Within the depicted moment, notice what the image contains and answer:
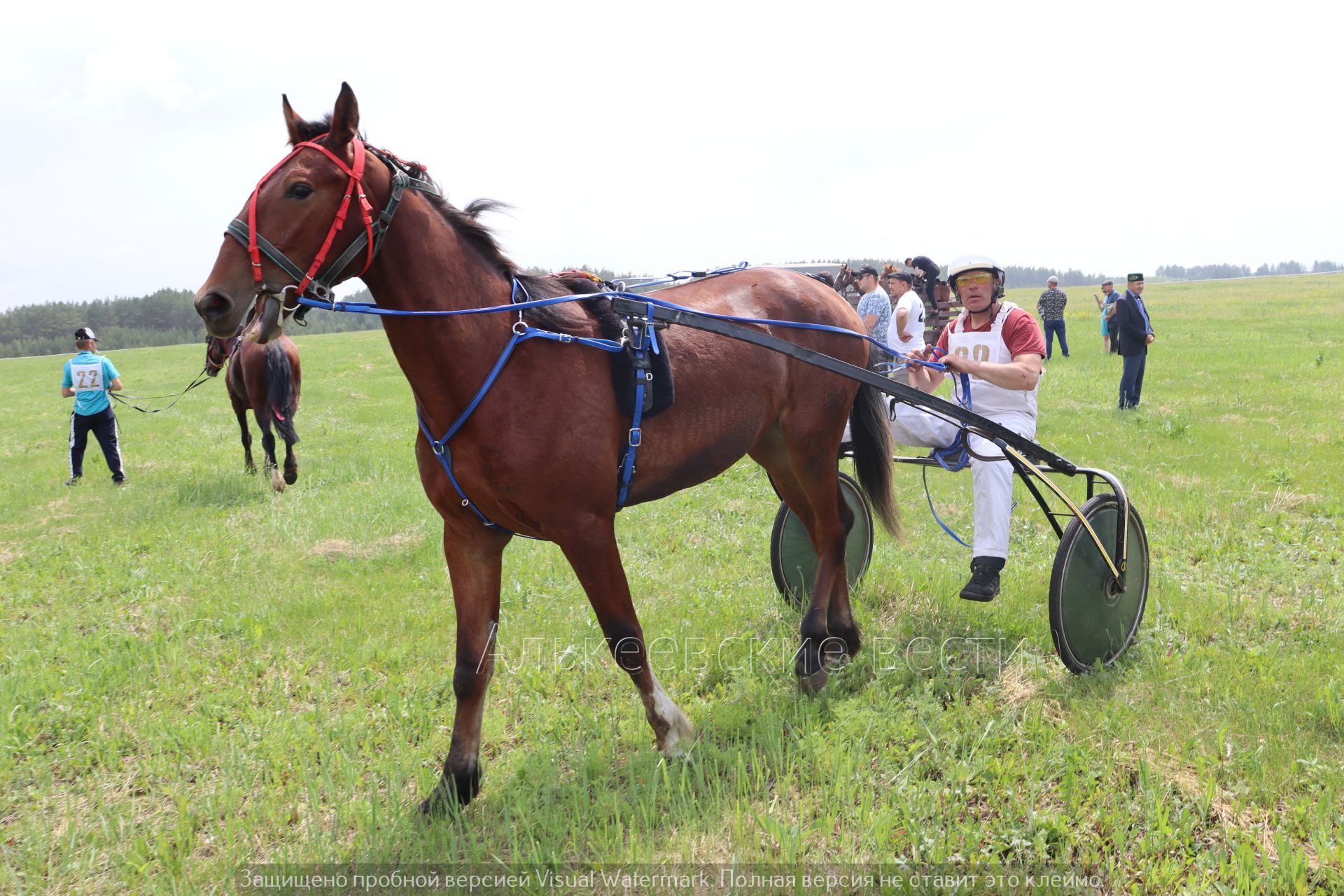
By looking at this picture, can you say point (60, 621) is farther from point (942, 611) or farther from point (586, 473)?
point (942, 611)

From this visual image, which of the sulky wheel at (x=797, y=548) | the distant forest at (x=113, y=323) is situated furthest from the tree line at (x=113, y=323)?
the sulky wheel at (x=797, y=548)

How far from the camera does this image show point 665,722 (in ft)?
12.4

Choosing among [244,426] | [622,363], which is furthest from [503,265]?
[244,426]

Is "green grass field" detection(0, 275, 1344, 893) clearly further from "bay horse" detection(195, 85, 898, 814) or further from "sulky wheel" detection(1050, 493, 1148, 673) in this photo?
"bay horse" detection(195, 85, 898, 814)

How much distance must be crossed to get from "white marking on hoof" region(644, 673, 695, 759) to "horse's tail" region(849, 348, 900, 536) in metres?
2.23

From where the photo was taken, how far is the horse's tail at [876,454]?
5.37 metres

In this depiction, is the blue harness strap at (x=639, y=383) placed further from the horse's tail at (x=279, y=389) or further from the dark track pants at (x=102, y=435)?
the dark track pants at (x=102, y=435)

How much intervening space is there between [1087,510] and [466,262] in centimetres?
342

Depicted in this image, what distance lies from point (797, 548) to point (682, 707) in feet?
5.20

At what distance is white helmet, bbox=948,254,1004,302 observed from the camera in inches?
185

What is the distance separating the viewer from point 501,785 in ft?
12.0


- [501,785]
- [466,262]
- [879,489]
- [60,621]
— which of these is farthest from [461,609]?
[60,621]

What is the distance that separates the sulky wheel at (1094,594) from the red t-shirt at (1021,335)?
2.97ft

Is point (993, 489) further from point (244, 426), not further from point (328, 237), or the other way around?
point (244, 426)
